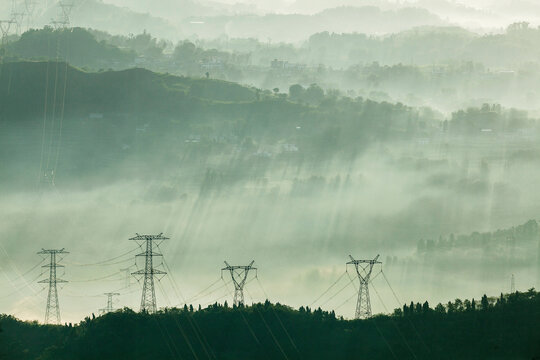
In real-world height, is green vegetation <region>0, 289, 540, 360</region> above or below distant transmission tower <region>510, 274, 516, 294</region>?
below

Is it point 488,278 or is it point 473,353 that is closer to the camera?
point 473,353

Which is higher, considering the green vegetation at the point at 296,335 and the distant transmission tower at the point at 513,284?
the distant transmission tower at the point at 513,284

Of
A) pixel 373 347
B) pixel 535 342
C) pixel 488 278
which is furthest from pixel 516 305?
pixel 488 278

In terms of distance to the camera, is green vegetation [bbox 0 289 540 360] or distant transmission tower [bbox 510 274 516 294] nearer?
green vegetation [bbox 0 289 540 360]

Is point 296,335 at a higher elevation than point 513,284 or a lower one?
lower

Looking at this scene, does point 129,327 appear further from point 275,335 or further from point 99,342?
point 275,335

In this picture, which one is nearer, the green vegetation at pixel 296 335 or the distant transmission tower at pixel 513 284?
the green vegetation at pixel 296 335

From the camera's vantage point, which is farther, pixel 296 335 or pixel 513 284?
pixel 513 284

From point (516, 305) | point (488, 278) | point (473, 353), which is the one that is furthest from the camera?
point (488, 278)
